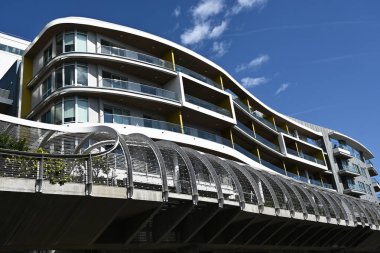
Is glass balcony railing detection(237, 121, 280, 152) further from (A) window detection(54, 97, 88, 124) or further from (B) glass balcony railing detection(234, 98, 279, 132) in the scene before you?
(A) window detection(54, 97, 88, 124)

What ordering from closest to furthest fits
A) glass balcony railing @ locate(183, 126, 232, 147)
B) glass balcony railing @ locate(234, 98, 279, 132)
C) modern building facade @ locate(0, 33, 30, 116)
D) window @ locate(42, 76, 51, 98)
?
window @ locate(42, 76, 51, 98) < glass balcony railing @ locate(183, 126, 232, 147) < modern building facade @ locate(0, 33, 30, 116) < glass balcony railing @ locate(234, 98, 279, 132)

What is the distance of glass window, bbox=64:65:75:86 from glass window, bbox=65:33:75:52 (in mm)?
1569

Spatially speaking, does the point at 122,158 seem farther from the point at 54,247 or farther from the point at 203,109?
the point at 203,109

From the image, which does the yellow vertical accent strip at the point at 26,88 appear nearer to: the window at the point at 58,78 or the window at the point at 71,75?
the window at the point at 58,78

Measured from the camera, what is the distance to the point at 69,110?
33.1 meters

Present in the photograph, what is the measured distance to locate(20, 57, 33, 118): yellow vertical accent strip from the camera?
38000mm

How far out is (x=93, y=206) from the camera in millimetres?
17188

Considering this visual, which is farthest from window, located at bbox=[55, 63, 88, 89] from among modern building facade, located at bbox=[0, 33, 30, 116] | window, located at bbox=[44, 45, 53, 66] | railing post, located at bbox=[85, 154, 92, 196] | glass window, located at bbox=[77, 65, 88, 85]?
railing post, located at bbox=[85, 154, 92, 196]

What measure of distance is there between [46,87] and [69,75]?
10.7 ft

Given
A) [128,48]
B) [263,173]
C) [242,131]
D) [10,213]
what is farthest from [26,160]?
[242,131]

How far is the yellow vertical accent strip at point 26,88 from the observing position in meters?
38.0

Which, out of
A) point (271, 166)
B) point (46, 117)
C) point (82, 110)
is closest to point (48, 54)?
point (46, 117)

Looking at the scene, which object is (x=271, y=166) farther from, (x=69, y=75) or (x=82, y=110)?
(x=69, y=75)

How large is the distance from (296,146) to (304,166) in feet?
11.4
